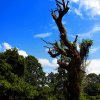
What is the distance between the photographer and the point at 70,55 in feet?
63.9

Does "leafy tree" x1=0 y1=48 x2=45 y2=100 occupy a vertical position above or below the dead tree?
above

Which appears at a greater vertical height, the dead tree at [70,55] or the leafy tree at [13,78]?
the leafy tree at [13,78]

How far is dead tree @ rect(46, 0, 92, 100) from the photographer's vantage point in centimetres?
1928

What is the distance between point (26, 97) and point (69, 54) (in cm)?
4361

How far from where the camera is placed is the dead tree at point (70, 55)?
19281mm

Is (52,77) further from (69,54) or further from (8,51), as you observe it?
(69,54)

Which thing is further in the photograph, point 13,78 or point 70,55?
point 13,78

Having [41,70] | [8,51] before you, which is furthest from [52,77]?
[8,51]

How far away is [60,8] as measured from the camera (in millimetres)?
20000

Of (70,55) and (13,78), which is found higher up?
(13,78)

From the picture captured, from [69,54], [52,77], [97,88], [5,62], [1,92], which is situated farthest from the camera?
[52,77]

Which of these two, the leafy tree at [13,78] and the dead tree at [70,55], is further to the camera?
the leafy tree at [13,78]

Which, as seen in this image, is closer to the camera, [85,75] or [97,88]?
[85,75]

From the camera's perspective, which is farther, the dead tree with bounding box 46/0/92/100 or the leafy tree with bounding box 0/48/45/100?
the leafy tree with bounding box 0/48/45/100
